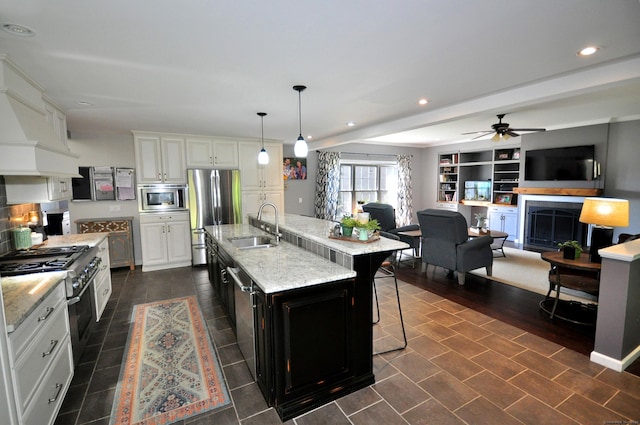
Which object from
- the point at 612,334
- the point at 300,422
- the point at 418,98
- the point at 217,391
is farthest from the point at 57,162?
the point at 612,334

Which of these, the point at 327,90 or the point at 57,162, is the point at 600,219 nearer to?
the point at 327,90

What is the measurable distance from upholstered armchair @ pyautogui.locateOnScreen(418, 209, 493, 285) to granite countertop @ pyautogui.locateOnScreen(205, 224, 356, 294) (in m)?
2.49

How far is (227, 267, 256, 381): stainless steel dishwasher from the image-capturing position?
220 cm

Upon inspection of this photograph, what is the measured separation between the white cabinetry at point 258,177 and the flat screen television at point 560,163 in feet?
17.9

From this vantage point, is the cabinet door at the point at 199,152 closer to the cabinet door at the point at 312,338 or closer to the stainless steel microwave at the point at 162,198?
the stainless steel microwave at the point at 162,198

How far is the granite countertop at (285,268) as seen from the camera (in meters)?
1.95

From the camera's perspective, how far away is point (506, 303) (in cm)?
373

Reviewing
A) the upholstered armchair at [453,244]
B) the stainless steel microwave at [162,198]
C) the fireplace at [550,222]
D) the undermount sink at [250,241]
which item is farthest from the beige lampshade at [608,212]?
the stainless steel microwave at [162,198]

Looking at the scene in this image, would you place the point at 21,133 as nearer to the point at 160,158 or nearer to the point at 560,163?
the point at 160,158

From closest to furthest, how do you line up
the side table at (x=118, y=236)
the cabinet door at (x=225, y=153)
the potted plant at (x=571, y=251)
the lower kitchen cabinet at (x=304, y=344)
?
1. the lower kitchen cabinet at (x=304, y=344)
2. the potted plant at (x=571, y=251)
3. the side table at (x=118, y=236)
4. the cabinet door at (x=225, y=153)

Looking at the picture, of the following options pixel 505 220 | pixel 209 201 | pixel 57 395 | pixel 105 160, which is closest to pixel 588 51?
pixel 57 395

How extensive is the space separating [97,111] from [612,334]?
566cm

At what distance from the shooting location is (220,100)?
11.0 ft

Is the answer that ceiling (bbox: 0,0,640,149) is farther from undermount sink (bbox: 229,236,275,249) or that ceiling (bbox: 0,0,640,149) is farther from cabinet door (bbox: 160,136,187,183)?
undermount sink (bbox: 229,236,275,249)
